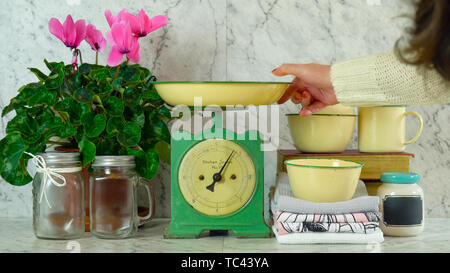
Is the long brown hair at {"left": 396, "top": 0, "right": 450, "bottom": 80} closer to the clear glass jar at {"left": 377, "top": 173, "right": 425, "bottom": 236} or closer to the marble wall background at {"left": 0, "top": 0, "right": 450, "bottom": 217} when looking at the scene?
the clear glass jar at {"left": 377, "top": 173, "right": 425, "bottom": 236}

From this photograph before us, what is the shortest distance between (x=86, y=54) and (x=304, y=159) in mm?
831

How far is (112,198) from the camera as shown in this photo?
1392 millimetres

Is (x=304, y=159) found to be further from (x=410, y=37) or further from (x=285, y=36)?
(x=410, y=37)

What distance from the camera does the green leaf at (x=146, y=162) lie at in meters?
1.42

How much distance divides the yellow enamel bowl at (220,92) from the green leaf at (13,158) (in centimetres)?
44

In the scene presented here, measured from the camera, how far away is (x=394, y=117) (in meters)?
1.51

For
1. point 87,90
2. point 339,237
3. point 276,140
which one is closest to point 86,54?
point 87,90

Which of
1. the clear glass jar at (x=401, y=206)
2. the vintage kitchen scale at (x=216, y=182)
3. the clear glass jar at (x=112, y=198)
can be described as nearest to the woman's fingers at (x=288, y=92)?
the vintage kitchen scale at (x=216, y=182)

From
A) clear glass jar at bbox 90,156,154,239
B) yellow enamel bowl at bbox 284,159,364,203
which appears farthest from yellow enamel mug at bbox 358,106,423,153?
clear glass jar at bbox 90,156,154,239

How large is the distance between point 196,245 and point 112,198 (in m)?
0.28

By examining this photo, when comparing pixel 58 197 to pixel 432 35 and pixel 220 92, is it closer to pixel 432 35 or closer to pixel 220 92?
pixel 220 92

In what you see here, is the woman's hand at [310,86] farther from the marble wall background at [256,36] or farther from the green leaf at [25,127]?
the green leaf at [25,127]

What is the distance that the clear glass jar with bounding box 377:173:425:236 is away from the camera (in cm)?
140
